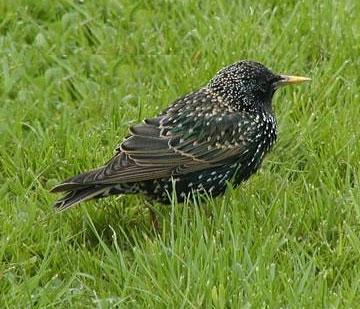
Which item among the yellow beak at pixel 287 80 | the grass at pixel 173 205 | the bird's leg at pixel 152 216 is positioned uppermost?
the yellow beak at pixel 287 80

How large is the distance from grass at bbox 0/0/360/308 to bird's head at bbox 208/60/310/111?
407mm

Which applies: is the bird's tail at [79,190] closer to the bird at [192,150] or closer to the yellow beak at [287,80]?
the bird at [192,150]

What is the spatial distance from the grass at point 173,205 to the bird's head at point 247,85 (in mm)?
407

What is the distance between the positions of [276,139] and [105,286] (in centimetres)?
140

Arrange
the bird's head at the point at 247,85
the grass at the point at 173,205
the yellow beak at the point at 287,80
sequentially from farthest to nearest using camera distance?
1. the yellow beak at the point at 287,80
2. the bird's head at the point at 247,85
3. the grass at the point at 173,205

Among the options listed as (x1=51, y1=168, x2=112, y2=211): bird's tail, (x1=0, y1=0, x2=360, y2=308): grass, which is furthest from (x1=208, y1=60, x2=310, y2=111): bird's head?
(x1=51, y1=168, x2=112, y2=211): bird's tail

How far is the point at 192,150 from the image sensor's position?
5812 millimetres

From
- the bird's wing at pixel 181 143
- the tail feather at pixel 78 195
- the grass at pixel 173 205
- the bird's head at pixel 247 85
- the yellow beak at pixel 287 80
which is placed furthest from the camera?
the yellow beak at pixel 287 80

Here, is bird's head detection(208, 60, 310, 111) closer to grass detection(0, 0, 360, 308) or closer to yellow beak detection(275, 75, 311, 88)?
yellow beak detection(275, 75, 311, 88)

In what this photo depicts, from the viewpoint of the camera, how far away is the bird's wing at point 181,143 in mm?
5684

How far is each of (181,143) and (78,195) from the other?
2.01 ft

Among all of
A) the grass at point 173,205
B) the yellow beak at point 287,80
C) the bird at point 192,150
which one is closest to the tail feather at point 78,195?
the bird at point 192,150

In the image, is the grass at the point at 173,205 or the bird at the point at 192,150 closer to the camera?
the grass at the point at 173,205

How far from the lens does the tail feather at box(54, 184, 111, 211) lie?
5.55 meters
